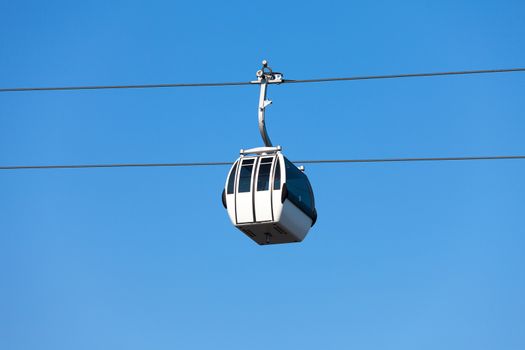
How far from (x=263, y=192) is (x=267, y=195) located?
130 mm

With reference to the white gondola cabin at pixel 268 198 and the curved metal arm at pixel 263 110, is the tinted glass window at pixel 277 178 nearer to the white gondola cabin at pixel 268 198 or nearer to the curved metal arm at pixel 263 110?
the white gondola cabin at pixel 268 198

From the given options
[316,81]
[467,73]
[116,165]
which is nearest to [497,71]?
[467,73]

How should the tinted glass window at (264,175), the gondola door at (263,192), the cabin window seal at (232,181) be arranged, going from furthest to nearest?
the cabin window seal at (232,181), the tinted glass window at (264,175), the gondola door at (263,192)

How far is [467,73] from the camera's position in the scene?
26656 mm

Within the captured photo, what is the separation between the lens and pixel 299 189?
28922 millimetres

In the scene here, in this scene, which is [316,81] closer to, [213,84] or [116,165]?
[213,84]

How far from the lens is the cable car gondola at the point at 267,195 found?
92.0 feet

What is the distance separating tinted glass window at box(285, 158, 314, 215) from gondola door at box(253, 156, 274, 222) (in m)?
0.40

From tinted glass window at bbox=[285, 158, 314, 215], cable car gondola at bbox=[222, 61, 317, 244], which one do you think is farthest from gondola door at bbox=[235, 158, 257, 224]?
tinted glass window at bbox=[285, 158, 314, 215]

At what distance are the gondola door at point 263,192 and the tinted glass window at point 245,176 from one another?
19 cm

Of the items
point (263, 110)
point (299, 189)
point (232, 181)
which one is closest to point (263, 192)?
point (232, 181)

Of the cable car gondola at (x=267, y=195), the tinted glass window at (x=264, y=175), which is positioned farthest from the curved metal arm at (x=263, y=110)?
the tinted glass window at (x=264, y=175)

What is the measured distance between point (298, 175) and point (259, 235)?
158 centimetres

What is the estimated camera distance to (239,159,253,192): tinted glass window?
28516mm
